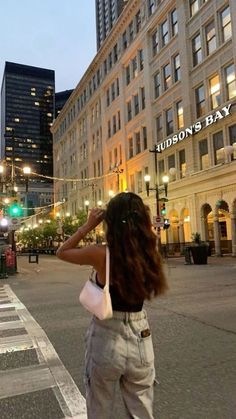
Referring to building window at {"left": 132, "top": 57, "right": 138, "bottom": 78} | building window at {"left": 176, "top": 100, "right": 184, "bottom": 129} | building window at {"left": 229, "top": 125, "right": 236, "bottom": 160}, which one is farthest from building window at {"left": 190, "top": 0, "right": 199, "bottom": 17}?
building window at {"left": 132, "top": 57, "right": 138, "bottom": 78}

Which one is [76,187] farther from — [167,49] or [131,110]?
[167,49]

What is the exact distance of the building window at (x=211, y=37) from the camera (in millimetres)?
31281

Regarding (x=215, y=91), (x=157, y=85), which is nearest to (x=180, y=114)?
(x=215, y=91)

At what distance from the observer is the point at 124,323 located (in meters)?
2.64

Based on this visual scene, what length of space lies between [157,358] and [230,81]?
2686 centimetres

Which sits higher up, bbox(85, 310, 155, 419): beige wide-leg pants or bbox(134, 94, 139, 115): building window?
bbox(134, 94, 139, 115): building window

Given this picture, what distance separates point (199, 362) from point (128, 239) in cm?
344

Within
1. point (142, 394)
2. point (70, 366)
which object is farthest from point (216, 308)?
point (142, 394)

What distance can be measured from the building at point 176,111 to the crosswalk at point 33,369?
70.0ft

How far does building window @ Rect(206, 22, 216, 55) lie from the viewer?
31.3 meters

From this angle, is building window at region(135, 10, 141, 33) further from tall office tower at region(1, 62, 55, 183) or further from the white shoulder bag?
the white shoulder bag

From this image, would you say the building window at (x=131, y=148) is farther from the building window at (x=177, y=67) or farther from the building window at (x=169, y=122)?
the building window at (x=177, y=67)

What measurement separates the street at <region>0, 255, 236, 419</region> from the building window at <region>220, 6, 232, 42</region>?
23653 millimetres

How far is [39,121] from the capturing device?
313 ft
